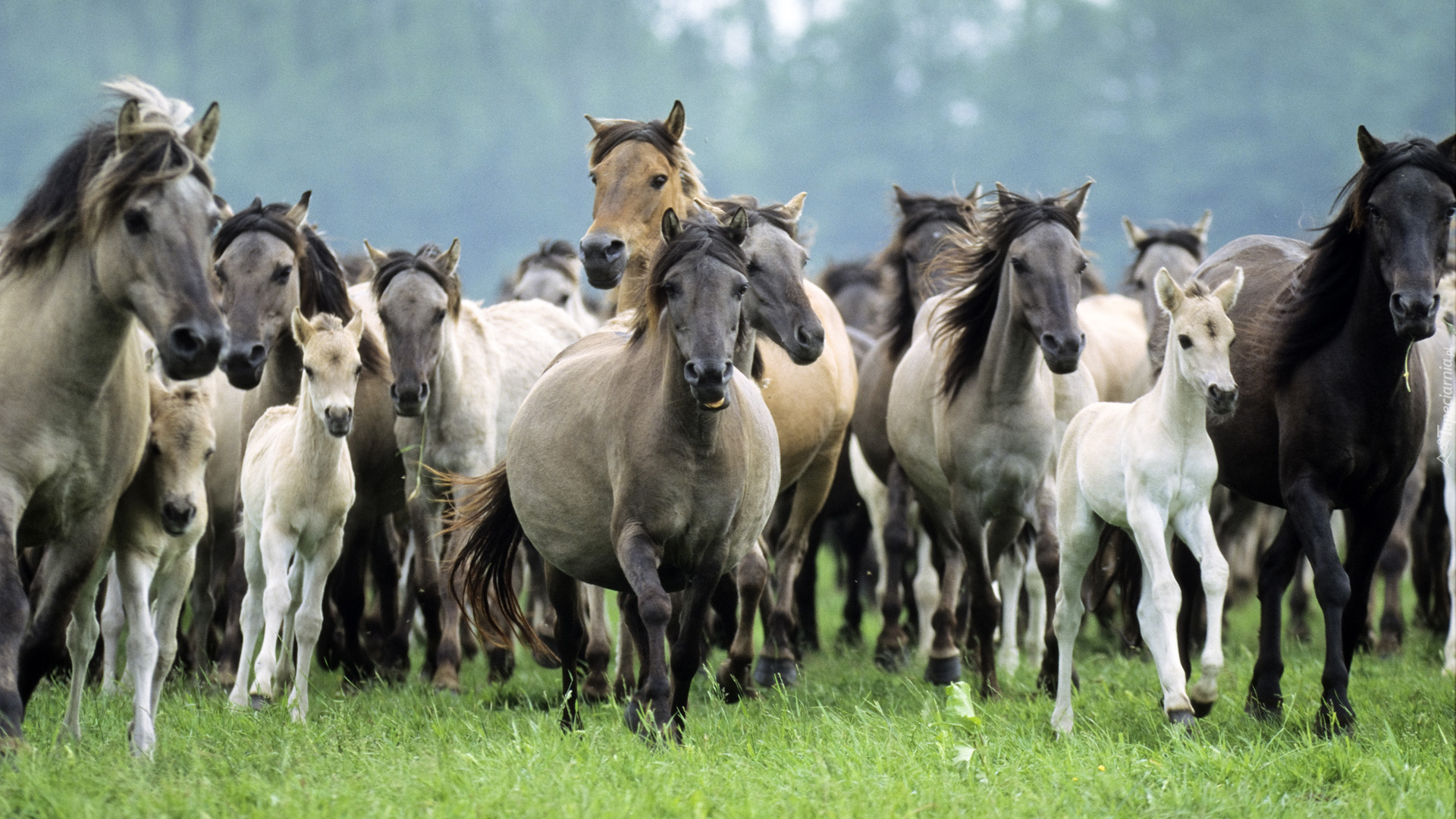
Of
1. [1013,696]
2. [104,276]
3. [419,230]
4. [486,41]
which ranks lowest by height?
[1013,696]

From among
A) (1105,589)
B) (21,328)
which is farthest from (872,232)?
(21,328)

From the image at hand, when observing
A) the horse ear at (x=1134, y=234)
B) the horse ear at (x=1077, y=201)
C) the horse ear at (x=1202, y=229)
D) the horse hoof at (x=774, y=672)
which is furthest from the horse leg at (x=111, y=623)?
the horse ear at (x=1202, y=229)

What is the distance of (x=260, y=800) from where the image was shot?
4359 millimetres

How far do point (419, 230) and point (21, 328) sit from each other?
40.7 m

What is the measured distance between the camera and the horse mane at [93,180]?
477 cm

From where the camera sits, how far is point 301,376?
8258mm

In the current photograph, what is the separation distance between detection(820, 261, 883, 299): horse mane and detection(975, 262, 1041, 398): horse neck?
6.03m

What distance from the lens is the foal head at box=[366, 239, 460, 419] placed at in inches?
293

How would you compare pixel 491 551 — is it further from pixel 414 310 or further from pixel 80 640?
pixel 80 640

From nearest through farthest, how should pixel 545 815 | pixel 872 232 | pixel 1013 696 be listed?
1. pixel 545 815
2. pixel 1013 696
3. pixel 872 232

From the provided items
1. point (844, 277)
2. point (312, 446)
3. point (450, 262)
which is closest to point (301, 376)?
A: point (450, 262)

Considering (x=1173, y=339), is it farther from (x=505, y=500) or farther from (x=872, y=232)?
(x=872, y=232)

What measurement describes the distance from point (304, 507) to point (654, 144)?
2.61 metres

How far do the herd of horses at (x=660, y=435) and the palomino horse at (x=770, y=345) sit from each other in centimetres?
2
